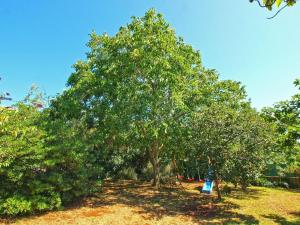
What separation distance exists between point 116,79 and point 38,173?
7429 millimetres

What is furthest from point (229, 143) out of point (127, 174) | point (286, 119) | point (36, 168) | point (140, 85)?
point (127, 174)

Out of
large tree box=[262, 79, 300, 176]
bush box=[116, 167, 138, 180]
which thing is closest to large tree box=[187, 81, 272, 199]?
large tree box=[262, 79, 300, 176]

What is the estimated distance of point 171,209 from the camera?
15.9 metres

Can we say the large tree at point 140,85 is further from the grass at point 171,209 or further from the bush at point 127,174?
the bush at point 127,174

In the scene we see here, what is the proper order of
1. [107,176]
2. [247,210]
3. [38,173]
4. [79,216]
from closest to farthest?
[79,216], [38,173], [247,210], [107,176]

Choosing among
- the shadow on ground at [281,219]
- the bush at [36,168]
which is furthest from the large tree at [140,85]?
the shadow on ground at [281,219]

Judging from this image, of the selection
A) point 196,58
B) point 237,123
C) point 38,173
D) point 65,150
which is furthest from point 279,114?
point 38,173

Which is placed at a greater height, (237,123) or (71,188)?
(237,123)

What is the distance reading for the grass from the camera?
1368 centimetres

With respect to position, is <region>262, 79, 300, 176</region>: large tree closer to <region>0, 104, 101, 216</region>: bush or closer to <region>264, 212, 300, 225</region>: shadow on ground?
<region>264, 212, 300, 225</region>: shadow on ground

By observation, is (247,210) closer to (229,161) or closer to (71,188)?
(229,161)

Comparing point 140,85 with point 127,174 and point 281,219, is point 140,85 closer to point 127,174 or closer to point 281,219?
point 281,219

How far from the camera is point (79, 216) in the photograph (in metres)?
14.1

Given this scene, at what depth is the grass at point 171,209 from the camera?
13680 millimetres
